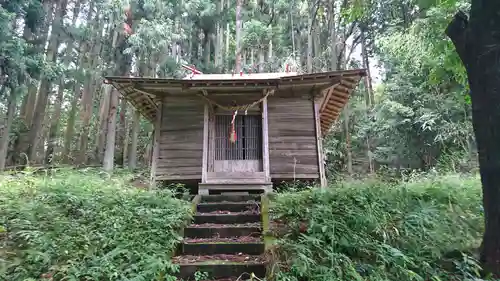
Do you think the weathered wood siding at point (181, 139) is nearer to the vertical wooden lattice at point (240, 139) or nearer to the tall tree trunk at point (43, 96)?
the vertical wooden lattice at point (240, 139)

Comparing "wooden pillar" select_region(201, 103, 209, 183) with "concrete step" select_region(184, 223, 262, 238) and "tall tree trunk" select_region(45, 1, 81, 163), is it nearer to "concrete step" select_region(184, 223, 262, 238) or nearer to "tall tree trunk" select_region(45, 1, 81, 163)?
"concrete step" select_region(184, 223, 262, 238)

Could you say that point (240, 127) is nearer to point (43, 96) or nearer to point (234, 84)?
point (234, 84)

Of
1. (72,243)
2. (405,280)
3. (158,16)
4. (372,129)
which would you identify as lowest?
(405,280)

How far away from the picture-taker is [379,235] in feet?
13.7

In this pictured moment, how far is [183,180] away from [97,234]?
5180 millimetres

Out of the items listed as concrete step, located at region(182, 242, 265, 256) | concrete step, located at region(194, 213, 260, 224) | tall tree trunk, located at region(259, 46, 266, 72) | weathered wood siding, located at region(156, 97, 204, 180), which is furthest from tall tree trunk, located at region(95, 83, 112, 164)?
concrete step, located at region(182, 242, 265, 256)

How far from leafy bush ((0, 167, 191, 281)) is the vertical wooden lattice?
3.96m

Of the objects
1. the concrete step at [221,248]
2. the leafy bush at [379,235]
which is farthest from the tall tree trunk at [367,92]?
the concrete step at [221,248]

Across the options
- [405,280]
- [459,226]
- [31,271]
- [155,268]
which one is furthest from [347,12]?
[31,271]

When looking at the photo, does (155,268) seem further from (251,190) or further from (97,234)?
(251,190)

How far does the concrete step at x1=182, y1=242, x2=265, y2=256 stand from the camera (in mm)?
4707

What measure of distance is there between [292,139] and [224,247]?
5.41m

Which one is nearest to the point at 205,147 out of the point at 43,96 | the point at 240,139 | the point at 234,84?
the point at 240,139

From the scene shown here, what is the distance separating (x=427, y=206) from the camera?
470 cm
